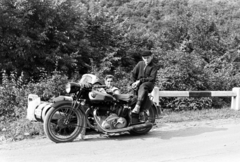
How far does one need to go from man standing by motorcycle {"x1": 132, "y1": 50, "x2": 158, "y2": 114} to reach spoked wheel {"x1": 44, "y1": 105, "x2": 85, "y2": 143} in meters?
1.38

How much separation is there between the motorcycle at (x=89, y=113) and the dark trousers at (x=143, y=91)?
0.16 metres

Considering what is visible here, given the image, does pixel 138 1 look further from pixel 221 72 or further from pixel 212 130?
pixel 212 130

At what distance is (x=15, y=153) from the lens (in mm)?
5840

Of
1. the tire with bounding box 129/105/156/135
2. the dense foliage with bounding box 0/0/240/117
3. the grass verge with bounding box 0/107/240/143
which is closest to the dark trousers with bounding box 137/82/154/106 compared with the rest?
the tire with bounding box 129/105/156/135

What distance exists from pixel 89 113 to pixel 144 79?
1.57 m

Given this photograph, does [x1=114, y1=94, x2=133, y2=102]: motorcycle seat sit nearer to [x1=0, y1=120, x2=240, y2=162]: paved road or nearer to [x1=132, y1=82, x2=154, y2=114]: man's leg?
[x1=132, y1=82, x2=154, y2=114]: man's leg

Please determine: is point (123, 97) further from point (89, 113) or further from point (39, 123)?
point (39, 123)

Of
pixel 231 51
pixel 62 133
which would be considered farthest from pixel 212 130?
pixel 231 51

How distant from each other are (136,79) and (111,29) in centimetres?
836

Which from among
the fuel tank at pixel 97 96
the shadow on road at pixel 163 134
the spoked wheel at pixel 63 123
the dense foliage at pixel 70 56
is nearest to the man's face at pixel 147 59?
the fuel tank at pixel 97 96

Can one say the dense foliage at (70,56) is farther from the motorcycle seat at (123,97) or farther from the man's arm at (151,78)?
the man's arm at (151,78)

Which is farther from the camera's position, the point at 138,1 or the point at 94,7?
the point at 138,1

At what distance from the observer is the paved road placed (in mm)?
5660

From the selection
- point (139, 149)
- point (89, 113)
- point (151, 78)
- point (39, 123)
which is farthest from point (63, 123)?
point (151, 78)
